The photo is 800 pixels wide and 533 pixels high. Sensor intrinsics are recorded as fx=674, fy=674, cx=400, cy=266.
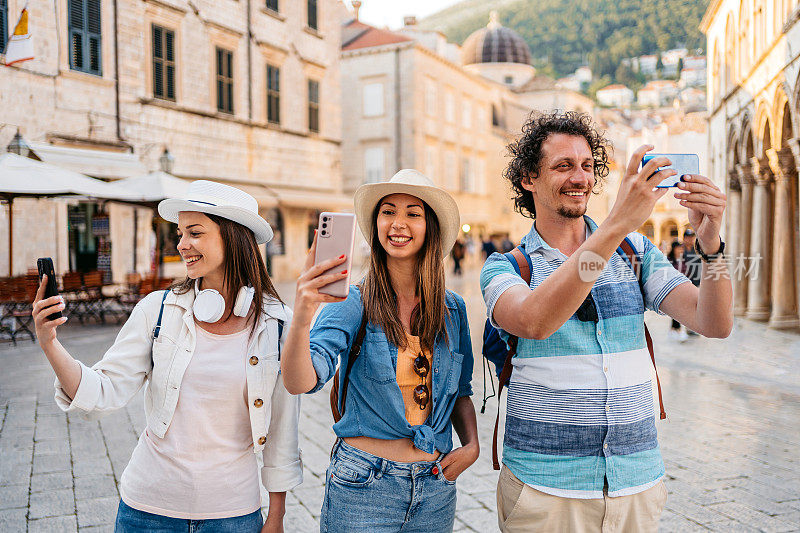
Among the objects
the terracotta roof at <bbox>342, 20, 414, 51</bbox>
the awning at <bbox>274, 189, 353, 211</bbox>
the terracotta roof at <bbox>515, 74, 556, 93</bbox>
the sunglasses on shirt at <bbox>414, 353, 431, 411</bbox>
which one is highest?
the terracotta roof at <bbox>515, 74, 556, 93</bbox>

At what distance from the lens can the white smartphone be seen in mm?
1753

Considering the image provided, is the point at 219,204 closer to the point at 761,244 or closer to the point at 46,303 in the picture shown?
the point at 46,303

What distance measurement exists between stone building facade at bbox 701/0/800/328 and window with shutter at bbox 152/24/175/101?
15.2m

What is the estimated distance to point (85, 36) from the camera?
669 inches

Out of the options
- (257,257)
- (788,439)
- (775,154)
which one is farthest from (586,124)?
(775,154)

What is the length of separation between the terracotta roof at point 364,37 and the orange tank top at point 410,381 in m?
33.6

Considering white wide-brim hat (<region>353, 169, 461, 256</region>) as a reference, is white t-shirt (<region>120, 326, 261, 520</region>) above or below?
below

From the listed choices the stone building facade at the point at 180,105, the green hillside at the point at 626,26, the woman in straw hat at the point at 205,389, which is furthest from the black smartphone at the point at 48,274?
the stone building facade at the point at 180,105

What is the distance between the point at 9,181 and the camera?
398 inches

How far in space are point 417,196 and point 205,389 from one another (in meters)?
0.97

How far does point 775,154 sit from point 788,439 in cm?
890

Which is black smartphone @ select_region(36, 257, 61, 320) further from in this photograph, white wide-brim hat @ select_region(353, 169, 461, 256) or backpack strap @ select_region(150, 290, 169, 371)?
white wide-brim hat @ select_region(353, 169, 461, 256)

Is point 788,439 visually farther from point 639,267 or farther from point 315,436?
point 639,267

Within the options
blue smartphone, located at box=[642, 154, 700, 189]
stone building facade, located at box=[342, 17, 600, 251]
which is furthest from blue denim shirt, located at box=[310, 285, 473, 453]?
stone building facade, located at box=[342, 17, 600, 251]
